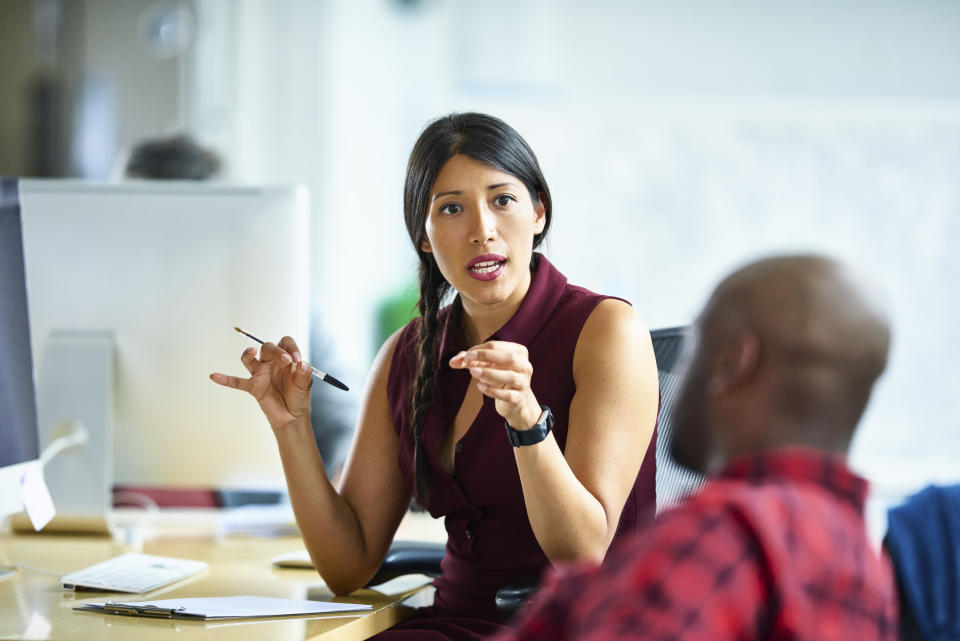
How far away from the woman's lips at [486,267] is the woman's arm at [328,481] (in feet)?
0.93

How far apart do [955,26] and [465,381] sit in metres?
2.98

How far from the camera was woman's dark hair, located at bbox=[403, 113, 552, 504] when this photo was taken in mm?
1508

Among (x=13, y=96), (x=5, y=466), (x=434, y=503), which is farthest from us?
(x=13, y=96)

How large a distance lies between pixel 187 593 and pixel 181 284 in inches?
20.9

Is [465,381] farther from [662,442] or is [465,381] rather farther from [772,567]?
[772,567]

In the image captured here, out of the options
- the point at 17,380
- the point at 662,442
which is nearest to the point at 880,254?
the point at 662,442

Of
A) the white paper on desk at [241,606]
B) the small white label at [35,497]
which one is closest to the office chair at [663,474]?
the white paper on desk at [241,606]

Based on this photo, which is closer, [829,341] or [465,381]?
[829,341]

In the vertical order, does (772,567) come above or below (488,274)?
below

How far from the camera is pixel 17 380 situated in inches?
56.1

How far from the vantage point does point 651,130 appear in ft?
12.5

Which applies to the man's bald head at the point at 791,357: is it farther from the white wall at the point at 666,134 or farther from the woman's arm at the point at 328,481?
the white wall at the point at 666,134

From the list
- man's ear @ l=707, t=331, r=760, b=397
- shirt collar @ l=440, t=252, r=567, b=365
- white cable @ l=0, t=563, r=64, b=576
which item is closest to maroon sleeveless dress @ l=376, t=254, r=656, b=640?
shirt collar @ l=440, t=252, r=567, b=365

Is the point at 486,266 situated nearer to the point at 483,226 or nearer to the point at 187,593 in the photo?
the point at 483,226
